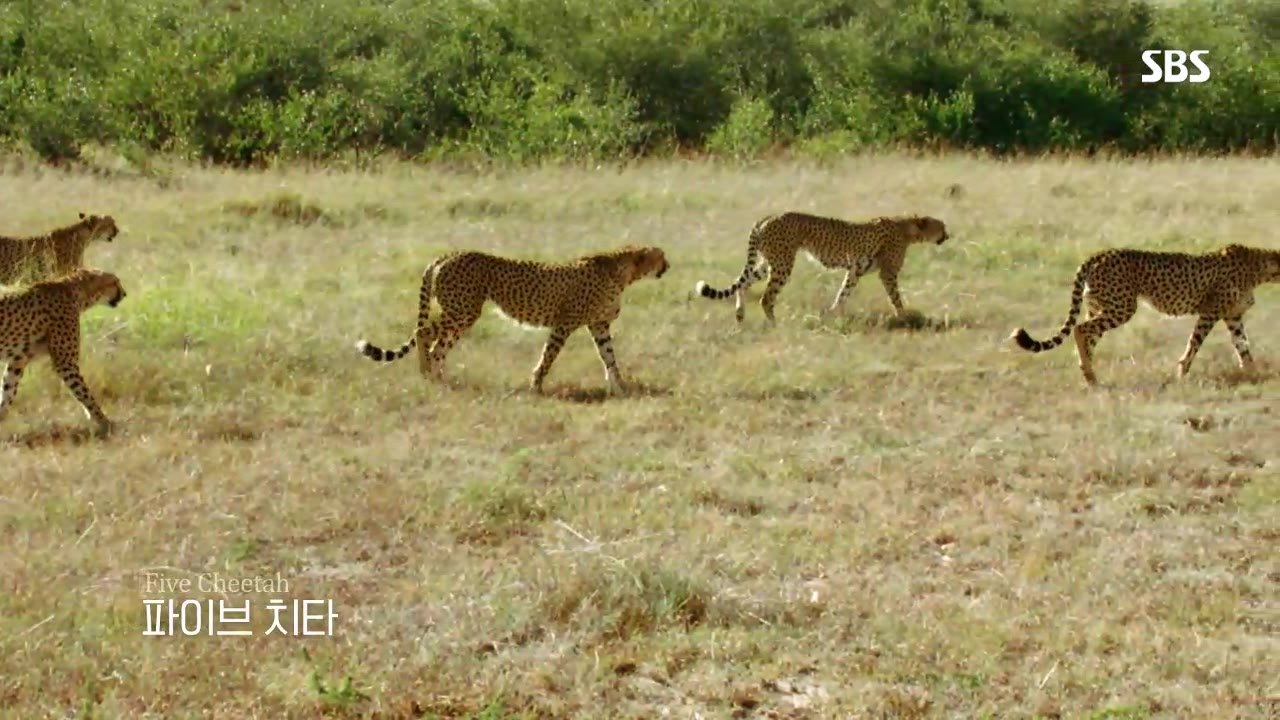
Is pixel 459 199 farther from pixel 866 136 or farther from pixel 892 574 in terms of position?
pixel 892 574

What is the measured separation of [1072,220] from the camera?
15508 mm

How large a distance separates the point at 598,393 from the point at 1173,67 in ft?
58.6

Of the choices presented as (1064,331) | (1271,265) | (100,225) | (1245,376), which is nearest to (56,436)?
(100,225)

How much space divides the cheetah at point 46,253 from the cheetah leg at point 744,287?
14.7ft

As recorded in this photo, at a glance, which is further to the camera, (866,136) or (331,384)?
(866,136)

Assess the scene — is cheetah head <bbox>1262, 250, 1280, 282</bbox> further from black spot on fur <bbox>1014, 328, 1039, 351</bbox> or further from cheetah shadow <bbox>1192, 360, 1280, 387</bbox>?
black spot on fur <bbox>1014, 328, 1039, 351</bbox>

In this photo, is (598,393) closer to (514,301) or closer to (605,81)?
(514,301)

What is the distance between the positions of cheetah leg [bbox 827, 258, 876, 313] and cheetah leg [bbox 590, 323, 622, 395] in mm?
2878

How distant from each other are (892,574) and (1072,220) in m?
9.75

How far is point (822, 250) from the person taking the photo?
12188 millimetres

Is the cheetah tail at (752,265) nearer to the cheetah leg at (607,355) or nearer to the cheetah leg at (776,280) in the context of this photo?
the cheetah leg at (776,280)

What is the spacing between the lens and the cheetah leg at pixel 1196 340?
32.9 ft

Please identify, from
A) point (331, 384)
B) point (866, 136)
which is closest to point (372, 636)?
point (331, 384)

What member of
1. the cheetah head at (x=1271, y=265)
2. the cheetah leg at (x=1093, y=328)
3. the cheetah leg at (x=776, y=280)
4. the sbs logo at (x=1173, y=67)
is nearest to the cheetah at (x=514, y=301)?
the cheetah leg at (x=776, y=280)
